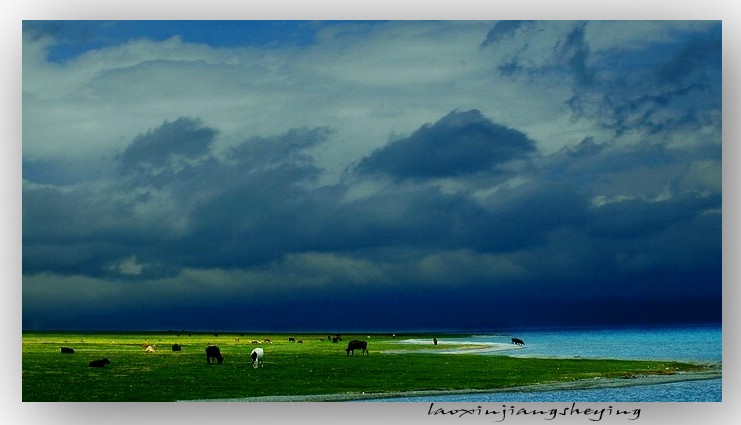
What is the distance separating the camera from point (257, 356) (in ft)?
100

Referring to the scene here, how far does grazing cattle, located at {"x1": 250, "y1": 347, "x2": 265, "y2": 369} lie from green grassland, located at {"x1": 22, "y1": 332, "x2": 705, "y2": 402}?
23 centimetres

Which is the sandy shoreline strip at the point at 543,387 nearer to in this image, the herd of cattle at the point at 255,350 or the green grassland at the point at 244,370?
the green grassland at the point at 244,370

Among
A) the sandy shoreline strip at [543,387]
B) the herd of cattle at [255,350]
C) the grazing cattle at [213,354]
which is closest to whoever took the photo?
the sandy shoreline strip at [543,387]

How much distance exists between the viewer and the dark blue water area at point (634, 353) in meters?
26.2

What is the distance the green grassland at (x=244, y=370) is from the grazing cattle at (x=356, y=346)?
22 centimetres

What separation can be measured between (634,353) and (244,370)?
1131 cm

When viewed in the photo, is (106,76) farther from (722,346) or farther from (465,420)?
(722,346)

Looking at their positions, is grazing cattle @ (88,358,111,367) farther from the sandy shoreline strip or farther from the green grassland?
the sandy shoreline strip

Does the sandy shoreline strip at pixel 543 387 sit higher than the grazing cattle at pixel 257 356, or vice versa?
the grazing cattle at pixel 257 356

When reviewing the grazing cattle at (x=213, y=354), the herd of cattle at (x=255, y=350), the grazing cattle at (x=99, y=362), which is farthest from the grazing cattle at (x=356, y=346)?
the grazing cattle at (x=99, y=362)

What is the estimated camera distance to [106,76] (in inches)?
1075

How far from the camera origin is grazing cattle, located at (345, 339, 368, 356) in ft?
98.4

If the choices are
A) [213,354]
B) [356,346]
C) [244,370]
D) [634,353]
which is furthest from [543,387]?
[213,354]

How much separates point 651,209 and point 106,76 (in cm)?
1524
